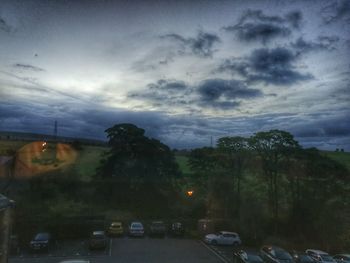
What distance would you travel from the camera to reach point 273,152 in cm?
3419

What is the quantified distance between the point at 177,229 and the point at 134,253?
804 cm

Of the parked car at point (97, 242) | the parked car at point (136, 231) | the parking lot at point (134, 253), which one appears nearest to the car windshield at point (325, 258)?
the parking lot at point (134, 253)

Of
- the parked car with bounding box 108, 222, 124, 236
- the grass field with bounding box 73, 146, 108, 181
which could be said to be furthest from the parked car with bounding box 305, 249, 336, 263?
the grass field with bounding box 73, 146, 108, 181

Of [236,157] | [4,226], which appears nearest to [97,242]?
[236,157]

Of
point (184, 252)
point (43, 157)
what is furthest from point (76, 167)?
point (184, 252)

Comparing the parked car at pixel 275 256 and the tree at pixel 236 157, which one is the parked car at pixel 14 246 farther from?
the tree at pixel 236 157

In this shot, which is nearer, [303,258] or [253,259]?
[253,259]

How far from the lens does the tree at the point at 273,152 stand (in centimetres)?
3384

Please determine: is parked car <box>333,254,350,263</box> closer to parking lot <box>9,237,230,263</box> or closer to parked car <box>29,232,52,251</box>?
parking lot <box>9,237,230,263</box>

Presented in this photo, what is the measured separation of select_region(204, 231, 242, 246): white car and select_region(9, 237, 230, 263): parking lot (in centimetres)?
74

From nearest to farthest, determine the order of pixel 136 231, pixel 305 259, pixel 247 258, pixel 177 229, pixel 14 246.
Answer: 1. pixel 247 258
2. pixel 305 259
3. pixel 14 246
4. pixel 136 231
5. pixel 177 229

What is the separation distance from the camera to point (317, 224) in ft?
96.3

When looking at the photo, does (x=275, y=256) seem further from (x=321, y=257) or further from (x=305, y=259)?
(x=321, y=257)

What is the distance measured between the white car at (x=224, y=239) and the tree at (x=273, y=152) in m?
5.00
